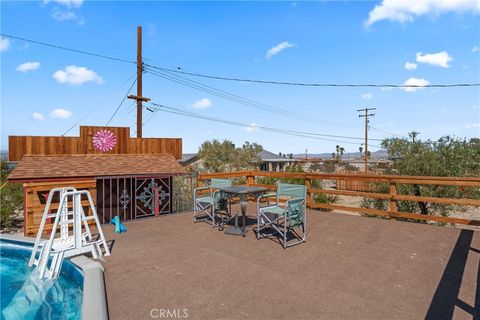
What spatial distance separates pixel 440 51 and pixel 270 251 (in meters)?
13.5

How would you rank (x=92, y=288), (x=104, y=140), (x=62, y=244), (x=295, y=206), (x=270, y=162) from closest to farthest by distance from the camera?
(x=92, y=288) < (x=62, y=244) < (x=295, y=206) < (x=104, y=140) < (x=270, y=162)

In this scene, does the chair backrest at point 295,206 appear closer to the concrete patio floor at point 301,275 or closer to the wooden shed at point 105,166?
the concrete patio floor at point 301,275

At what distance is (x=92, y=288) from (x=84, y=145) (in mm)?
6524

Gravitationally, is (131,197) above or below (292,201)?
below

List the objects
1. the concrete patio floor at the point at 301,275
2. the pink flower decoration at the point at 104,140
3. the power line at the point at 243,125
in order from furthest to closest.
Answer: the power line at the point at 243,125
the pink flower decoration at the point at 104,140
the concrete patio floor at the point at 301,275

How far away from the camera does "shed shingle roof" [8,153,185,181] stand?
6.91 meters

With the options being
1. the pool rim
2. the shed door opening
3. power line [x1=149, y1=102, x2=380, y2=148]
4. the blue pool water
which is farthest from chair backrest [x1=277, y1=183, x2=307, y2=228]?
power line [x1=149, y1=102, x2=380, y2=148]

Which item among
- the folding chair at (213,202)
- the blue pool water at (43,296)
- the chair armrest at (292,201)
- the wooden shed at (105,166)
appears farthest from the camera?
the wooden shed at (105,166)

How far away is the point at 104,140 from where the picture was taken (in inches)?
344

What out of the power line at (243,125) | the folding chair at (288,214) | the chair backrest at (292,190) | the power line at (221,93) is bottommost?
the folding chair at (288,214)

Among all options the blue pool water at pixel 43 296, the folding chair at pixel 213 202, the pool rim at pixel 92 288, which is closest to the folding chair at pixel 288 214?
the folding chair at pixel 213 202

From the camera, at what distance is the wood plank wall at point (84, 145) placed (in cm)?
764

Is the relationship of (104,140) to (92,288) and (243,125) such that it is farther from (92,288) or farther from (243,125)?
(243,125)

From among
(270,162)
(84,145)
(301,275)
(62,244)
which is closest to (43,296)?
(62,244)
